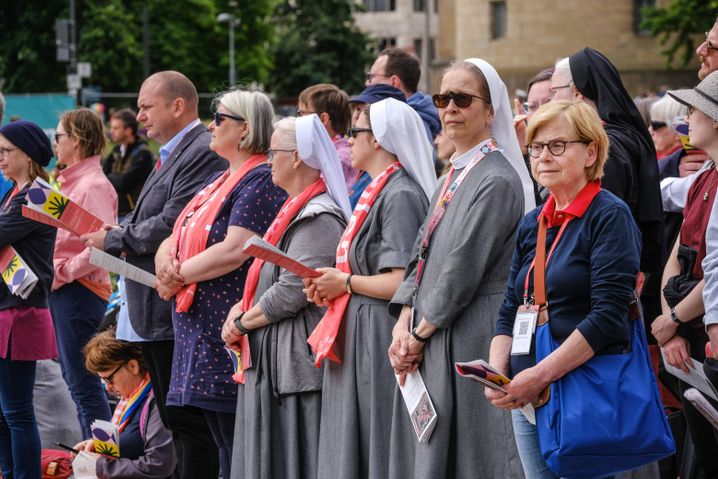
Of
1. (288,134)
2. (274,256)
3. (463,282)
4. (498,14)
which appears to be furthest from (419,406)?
(498,14)

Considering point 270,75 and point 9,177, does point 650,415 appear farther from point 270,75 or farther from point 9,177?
point 270,75

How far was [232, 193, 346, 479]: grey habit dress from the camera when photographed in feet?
18.4

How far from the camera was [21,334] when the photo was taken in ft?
22.8

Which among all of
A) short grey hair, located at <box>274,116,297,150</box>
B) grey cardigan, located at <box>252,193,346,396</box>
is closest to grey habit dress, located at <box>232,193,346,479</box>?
grey cardigan, located at <box>252,193,346,396</box>

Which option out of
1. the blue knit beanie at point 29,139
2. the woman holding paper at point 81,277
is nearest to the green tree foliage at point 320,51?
the woman holding paper at point 81,277

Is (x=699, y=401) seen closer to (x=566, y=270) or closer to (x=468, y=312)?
(x=566, y=270)

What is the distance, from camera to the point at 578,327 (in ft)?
13.1

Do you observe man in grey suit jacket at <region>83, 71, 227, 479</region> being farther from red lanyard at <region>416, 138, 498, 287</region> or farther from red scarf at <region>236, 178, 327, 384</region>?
red lanyard at <region>416, 138, 498, 287</region>

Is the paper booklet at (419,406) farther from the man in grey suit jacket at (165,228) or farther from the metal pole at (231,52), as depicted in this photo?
the metal pole at (231,52)

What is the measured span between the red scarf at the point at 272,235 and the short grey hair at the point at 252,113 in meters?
0.51

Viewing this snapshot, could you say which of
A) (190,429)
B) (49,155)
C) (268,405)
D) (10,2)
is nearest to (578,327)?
(268,405)

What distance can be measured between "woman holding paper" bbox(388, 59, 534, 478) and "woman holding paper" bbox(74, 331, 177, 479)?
2119 mm

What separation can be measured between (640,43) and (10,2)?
80.0 feet

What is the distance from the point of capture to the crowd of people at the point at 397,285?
409cm
